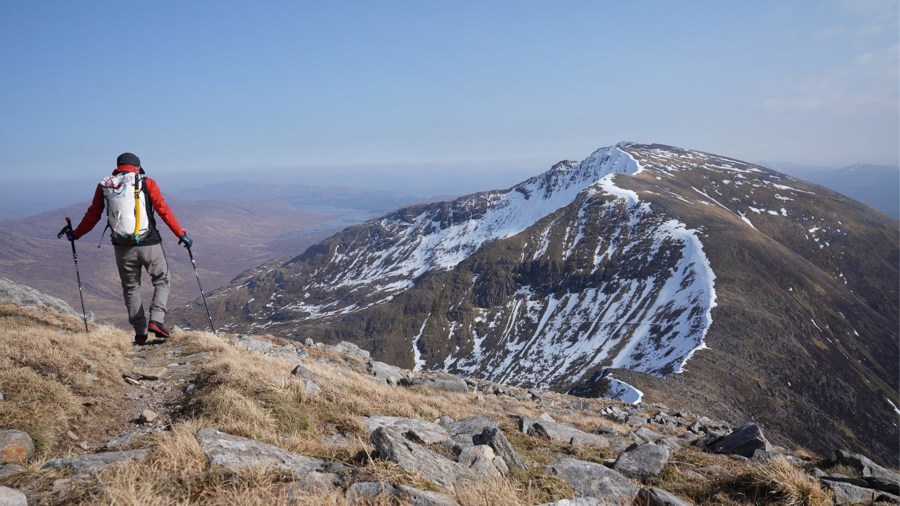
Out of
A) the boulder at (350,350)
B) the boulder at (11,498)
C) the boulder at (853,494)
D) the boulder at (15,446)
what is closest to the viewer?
the boulder at (11,498)

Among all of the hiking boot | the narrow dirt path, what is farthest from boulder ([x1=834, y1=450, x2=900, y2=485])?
the hiking boot

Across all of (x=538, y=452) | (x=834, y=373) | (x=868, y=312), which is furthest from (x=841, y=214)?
(x=538, y=452)

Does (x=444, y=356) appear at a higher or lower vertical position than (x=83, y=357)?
lower

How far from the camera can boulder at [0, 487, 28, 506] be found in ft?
11.8

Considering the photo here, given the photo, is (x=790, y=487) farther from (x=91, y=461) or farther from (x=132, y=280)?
(x=132, y=280)

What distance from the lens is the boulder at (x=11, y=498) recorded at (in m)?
3.61

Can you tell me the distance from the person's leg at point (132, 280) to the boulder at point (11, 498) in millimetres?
7719

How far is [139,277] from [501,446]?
990cm

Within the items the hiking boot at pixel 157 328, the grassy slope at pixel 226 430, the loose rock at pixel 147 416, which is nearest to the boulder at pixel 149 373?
the grassy slope at pixel 226 430

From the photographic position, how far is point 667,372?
71.9m

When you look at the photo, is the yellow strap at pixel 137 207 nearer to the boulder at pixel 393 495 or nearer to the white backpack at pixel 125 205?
the white backpack at pixel 125 205

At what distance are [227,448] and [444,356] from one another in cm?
16911

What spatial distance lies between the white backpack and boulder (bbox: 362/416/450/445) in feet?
23.5

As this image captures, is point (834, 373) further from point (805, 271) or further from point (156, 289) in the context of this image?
point (156, 289)
